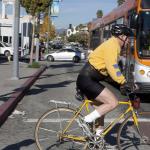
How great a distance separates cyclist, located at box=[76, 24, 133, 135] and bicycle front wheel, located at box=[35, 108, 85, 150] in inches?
9.1

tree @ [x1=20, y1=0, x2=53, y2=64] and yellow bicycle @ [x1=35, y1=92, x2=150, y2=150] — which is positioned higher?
tree @ [x1=20, y1=0, x2=53, y2=64]

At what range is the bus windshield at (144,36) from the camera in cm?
1495

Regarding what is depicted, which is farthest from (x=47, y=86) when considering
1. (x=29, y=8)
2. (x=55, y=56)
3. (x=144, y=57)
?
(x=55, y=56)

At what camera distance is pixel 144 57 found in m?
15.0

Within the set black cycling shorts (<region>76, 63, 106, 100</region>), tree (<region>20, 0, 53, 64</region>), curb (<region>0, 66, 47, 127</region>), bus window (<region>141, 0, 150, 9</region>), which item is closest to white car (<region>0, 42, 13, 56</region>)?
tree (<region>20, 0, 53, 64</region>)

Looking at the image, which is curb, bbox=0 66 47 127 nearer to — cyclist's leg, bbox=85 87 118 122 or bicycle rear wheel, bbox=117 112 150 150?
bicycle rear wheel, bbox=117 112 150 150

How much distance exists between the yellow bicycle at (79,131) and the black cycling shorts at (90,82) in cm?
17

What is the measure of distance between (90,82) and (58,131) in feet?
2.70

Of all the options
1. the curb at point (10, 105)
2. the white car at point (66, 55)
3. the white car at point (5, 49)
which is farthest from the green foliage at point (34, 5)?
the curb at point (10, 105)

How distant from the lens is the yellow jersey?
6746 mm

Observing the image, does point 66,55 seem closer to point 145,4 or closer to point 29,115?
point 145,4

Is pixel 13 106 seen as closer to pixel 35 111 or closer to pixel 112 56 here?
pixel 35 111

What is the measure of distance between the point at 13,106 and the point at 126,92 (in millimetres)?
6226

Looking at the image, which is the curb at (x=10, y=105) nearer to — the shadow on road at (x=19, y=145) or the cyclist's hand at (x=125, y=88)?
the shadow on road at (x=19, y=145)
